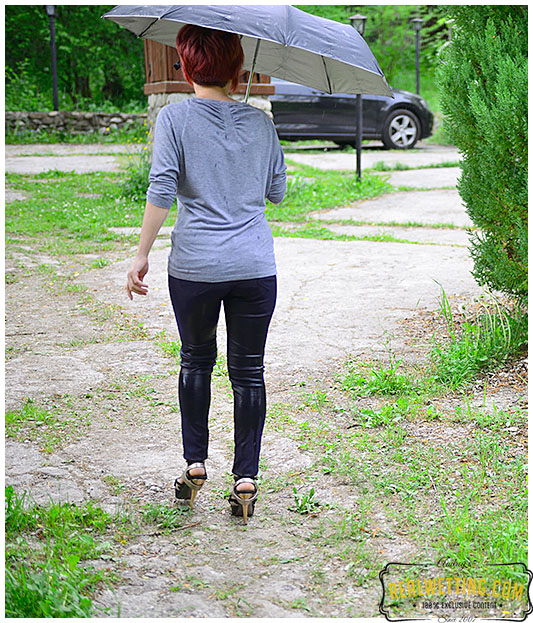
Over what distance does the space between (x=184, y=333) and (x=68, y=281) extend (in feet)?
13.2

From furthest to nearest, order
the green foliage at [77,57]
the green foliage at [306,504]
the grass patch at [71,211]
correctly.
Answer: the green foliage at [77,57] → the grass patch at [71,211] → the green foliage at [306,504]

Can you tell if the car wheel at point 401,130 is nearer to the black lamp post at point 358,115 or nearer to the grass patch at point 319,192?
the black lamp post at point 358,115

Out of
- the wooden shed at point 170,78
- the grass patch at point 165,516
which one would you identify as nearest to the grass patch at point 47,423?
the grass patch at point 165,516

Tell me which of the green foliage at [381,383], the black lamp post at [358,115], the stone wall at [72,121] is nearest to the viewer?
the green foliage at [381,383]

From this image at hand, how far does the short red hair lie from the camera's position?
283 centimetres

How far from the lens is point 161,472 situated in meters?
3.46

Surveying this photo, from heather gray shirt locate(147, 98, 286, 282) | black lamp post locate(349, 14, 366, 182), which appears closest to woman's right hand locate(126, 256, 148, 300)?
heather gray shirt locate(147, 98, 286, 282)

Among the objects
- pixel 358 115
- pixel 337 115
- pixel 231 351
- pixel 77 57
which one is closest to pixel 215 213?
pixel 231 351

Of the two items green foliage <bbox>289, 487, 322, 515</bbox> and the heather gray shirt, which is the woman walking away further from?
green foliage <bbox>289, 487, 322, 515</bbox>

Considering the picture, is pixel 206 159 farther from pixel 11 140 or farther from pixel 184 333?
pixel 11 140

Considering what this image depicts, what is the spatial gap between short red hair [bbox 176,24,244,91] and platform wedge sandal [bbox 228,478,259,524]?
154 cm

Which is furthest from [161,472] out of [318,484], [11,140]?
[11,140]

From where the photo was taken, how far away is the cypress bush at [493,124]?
13.5 ft

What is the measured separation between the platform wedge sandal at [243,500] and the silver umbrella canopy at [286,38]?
67.4 inches
